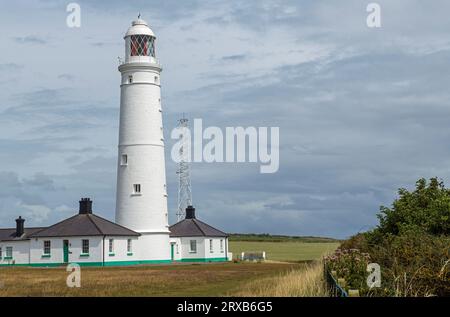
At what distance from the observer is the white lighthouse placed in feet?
166

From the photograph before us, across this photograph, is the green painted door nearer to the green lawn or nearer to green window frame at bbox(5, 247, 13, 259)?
green window frame at bbox(5, 247, 13, 259)

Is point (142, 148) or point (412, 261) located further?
point (142, 148)

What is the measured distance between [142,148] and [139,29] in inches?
338

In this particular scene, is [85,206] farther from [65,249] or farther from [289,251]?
[289,251]

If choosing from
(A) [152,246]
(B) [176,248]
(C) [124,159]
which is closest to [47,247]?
(A) [152,246]

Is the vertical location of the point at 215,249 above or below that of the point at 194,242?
below

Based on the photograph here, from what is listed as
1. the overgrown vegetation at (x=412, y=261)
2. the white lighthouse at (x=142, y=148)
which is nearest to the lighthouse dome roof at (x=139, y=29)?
the white lighthouse at (x=142, y=148)

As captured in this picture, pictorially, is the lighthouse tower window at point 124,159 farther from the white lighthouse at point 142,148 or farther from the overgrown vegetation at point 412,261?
the overgrown vegetation at point 412,261

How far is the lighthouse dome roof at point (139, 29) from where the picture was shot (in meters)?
51.9

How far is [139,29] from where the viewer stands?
171 ft

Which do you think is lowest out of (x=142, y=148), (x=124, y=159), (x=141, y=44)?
(x=124, y=159)

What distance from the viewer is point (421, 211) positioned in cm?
2711

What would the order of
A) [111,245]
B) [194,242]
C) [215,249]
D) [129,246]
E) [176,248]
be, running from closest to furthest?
[111,245] < [129,246] < [176,248] < [194,242] < [215,249]

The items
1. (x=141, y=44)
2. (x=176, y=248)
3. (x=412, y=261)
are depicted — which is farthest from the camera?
(x=176, y=248)
